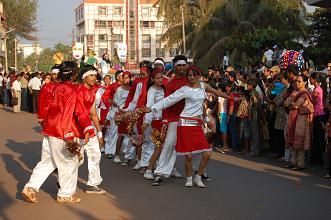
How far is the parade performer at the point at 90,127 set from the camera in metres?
7.65

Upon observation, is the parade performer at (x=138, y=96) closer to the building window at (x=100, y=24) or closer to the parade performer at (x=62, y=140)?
the parade performer at (x=62, y=140)

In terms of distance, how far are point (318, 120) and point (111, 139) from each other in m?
4.25

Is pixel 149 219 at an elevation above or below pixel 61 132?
below

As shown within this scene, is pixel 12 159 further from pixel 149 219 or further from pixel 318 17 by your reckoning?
pixel 318 17

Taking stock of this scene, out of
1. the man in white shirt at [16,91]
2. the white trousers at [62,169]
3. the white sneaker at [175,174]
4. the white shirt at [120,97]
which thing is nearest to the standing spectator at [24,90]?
the man in white shirt at [16,91]

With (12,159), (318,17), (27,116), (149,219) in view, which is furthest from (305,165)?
(318,17)

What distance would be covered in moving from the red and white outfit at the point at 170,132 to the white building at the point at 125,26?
90.5 metres

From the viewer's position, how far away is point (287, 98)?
10.8 metres

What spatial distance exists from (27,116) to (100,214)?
1942 centimetres

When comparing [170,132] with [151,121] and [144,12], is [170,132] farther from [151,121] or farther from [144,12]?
[144,12]

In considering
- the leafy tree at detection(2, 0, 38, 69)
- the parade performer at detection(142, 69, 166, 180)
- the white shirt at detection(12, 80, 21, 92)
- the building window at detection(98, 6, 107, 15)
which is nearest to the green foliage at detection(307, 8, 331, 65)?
the white shirt at detection(12, 80, 21, 92)

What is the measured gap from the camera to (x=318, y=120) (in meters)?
10.8

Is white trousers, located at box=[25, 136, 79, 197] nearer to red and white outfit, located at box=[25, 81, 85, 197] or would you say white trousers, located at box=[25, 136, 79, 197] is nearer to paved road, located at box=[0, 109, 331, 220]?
red and white outfit, located at box=[25, 81, 85, 197]

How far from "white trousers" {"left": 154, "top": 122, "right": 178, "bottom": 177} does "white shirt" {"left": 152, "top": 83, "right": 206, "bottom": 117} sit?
0.45 meters
